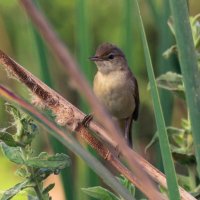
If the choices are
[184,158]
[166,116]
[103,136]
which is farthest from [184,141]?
[103,136]

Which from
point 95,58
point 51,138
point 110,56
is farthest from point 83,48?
point 110,56

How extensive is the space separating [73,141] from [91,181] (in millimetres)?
798

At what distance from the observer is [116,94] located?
2.23 metres

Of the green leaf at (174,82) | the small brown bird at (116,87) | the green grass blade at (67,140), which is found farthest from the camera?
the small brown bird at (116,87)

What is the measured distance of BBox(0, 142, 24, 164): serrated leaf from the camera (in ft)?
3.56

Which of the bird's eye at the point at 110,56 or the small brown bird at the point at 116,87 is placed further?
the bird's eye at the point at 110,56

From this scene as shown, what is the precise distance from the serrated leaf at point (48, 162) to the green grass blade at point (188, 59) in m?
0.25

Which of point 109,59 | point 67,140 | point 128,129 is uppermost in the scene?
point 67,140

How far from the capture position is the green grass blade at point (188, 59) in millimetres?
953

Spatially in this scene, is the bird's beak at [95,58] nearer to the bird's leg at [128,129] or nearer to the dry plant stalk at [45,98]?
the bird's leg at [128,129]

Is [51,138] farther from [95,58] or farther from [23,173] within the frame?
[95,58]

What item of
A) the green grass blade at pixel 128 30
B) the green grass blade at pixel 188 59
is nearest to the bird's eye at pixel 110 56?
the green grass blade at pixel 128 30

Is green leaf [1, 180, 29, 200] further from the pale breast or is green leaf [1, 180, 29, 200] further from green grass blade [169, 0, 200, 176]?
the pale breast

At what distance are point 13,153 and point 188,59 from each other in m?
0.34
